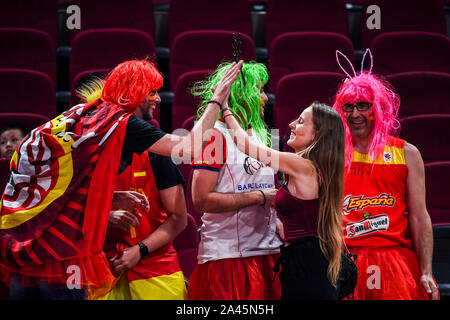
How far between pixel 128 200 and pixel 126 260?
184mm

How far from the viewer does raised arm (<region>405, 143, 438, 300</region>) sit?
198 cm

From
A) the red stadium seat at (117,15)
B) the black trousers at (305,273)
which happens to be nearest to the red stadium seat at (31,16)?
the red stadium seat at (117,15)

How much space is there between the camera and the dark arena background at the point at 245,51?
9.70 ft

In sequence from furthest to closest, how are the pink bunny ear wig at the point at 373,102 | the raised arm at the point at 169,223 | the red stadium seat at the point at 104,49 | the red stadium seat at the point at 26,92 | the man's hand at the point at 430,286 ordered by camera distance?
the red stadium seat at the point at 104,49
the red stadium seat at the point at 26,92
the pink bunny ear wig at the point at 373,102
the man's hand at the point at 430,286
the raised arm at the point at 169,223

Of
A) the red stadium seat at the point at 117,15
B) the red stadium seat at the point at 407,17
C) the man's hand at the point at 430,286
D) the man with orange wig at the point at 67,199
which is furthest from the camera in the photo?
the red stadium seat at the point at 407,17

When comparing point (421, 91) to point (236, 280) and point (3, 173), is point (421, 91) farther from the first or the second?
point (3, 173)

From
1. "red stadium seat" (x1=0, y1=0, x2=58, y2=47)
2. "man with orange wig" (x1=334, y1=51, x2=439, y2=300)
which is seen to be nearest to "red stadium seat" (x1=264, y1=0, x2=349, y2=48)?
"red stadium seat" (x1=0, y1=0, x2=58, y2=47)

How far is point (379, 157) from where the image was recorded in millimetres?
2053

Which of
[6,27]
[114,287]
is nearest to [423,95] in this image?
[114,287]

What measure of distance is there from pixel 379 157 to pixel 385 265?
393mm

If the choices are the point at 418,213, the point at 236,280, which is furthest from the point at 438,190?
the point at 236,280

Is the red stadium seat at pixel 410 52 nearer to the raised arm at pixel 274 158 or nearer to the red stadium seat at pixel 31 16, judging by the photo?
the raised arm at pixel 274 158

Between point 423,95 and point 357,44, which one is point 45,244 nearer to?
point 423,95

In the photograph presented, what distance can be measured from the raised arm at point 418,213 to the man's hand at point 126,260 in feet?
3.28
